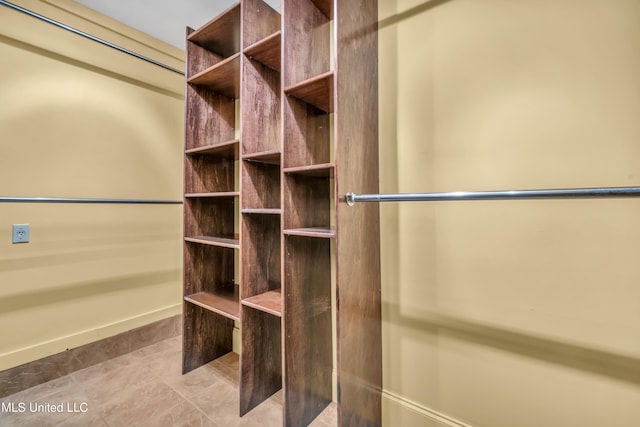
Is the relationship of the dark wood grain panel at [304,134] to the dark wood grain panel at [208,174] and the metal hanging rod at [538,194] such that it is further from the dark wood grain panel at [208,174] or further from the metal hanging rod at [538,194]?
the dark wood grain panel at [208,174]

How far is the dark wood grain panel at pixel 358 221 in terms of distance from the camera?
110 centimetres

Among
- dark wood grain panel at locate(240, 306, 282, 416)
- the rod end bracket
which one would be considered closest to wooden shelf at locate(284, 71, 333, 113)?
the rod end bracket

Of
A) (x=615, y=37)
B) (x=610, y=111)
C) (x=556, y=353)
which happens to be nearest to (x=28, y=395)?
(x=556, y=353)

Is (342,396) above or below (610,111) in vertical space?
below

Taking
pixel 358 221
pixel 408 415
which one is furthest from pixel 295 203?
pixel 408 415

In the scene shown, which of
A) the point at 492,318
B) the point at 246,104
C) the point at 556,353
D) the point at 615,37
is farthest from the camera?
the point at 246,104

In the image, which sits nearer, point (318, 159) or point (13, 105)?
point (318, 159)

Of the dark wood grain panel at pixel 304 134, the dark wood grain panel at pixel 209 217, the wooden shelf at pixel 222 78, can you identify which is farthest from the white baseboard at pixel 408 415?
the wooden shelf at pixel 222 78

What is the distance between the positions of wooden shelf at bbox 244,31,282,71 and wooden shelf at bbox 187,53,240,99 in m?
0.11

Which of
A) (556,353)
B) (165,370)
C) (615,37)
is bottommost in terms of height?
(165,370)

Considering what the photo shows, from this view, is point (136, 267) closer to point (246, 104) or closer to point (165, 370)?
point (165, 370)

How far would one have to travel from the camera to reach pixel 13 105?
1647 mm

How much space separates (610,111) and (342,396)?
140 centimetres

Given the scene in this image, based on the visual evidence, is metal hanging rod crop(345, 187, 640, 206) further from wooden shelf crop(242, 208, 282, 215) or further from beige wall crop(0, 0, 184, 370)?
beige wall crop(0, 0, 184, 370)
